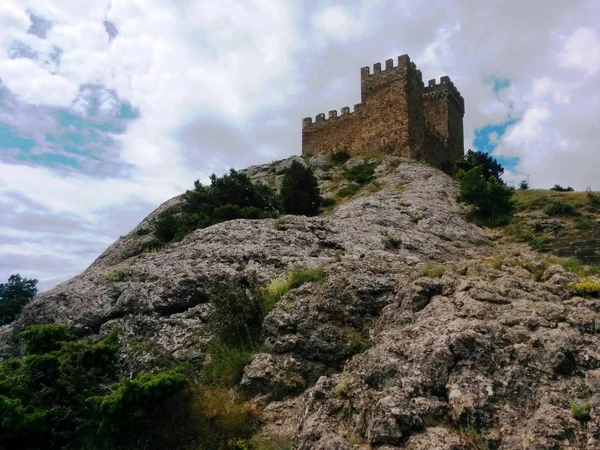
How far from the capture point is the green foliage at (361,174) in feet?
95.4

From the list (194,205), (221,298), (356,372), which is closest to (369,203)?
(194,205)

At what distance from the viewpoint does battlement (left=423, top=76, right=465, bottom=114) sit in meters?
39.1

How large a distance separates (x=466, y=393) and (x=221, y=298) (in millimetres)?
5403

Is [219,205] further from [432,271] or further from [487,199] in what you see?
[432,271]

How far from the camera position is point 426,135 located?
34094 mm

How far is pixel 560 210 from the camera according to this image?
2305 centimetres

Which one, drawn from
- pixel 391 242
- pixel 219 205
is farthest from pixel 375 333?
pixel 219 205

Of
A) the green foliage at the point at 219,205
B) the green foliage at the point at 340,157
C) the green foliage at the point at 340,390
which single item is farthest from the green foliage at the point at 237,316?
the green foliage at the point at 340,157

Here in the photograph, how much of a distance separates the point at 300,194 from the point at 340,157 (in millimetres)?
10578

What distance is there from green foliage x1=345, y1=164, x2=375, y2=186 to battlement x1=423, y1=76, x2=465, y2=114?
11.2 m

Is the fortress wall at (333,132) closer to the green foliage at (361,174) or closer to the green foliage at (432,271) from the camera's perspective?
the green foliage at (361,174)

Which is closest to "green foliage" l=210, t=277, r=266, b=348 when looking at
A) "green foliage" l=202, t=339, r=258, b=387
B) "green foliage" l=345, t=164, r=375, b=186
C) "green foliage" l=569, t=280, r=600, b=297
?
"green foliage" l=202, t=339, r=258, b=387

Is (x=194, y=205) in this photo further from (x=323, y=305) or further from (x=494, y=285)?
(x=494, y=285)

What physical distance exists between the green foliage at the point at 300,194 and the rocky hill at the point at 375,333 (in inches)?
289
